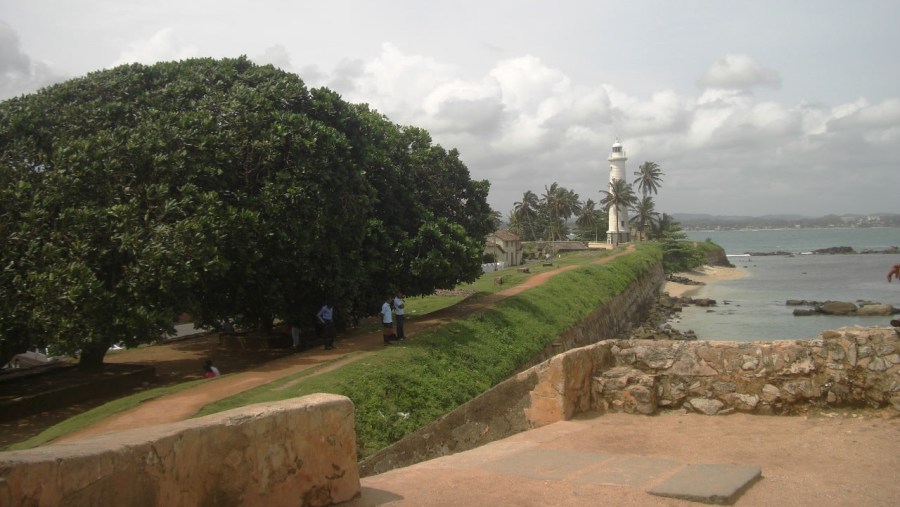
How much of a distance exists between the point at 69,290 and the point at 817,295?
53.2 metres

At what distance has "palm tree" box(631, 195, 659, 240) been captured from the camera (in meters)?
84.9

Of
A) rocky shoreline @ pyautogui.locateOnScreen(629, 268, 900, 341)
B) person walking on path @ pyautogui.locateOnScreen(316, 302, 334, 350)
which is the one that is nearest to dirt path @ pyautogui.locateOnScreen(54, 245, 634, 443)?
person walking on path @ pyautogui.locateOnScreen(316, 302, 334, 350)

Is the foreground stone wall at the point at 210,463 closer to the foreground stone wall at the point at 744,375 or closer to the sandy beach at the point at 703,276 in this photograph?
the foreground stone wall at the point at 744,375

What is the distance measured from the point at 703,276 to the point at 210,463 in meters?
75.2

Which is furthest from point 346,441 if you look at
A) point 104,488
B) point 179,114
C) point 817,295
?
point 817,295

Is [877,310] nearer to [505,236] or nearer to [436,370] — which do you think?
[505,236]

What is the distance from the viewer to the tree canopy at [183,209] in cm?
1488

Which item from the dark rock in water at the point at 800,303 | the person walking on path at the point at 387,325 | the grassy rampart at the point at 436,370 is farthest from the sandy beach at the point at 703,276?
the person walking on path at the point at 387,325

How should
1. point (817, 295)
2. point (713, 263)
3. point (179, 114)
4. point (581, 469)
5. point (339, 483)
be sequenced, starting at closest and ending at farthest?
point (339, 483) → point (581, 469) → point (179, 114) → point (817, 295) → point (713, 263)

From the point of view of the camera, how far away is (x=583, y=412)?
26.7 ft

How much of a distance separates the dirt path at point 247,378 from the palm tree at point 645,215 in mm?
62880

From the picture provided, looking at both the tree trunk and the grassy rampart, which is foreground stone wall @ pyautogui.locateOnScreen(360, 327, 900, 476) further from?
the tree trunk

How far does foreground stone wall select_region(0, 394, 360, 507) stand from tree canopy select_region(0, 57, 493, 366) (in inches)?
431

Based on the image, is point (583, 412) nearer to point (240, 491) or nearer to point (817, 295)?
point (240, 491)
